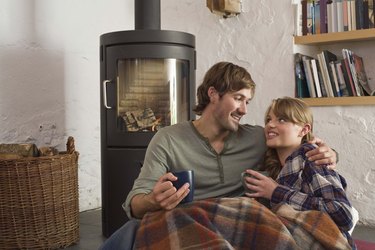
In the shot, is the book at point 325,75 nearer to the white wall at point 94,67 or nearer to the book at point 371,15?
the white wall at point 94,67

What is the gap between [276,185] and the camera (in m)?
1.43

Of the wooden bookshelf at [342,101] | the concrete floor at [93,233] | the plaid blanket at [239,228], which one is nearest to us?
the plaid blanket at [239,228]

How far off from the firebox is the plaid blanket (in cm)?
133

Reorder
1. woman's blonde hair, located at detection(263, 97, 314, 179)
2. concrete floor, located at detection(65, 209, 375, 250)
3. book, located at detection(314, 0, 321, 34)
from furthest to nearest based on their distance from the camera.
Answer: book, located at detection(314, 0, 321, 34), concrete floor, located at detection(65, 209, 375, 250), woman's blonde hair, located at detection(263, 97, 314, 179)

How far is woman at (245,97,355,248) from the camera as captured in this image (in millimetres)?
1360

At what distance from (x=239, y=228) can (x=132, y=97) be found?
1.50 m

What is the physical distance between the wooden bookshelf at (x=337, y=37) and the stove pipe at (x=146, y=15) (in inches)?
34.5

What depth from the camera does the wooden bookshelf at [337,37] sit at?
2.81 metres

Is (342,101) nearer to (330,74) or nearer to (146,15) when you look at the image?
(330,74)

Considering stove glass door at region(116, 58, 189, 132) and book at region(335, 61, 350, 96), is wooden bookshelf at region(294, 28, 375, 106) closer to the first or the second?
book at region(335, 61, 350, 96)

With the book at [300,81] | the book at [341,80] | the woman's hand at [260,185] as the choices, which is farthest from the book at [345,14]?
the woman's hand at [260,185]

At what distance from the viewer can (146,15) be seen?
9.16 ft

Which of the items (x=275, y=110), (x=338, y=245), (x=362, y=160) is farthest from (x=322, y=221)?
(x=362, y=160)

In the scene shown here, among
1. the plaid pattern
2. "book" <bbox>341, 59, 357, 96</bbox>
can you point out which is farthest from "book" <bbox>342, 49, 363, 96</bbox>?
the plaid pattern
